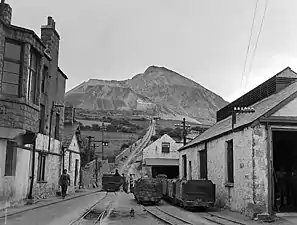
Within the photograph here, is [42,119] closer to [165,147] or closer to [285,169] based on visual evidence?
[285,169]

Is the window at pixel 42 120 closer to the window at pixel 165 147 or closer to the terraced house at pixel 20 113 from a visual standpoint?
the terraced house at pixel 20 113

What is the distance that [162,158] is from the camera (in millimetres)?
62938

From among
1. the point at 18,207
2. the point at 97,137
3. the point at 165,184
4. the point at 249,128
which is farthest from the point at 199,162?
the point at 97,137

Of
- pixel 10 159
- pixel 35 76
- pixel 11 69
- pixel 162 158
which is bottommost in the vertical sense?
pixel 10 159

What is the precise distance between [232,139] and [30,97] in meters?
10.00

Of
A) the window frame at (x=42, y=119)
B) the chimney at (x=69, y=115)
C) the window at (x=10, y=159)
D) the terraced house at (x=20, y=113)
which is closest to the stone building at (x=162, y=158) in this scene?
the chimney at (x=69, y=115)

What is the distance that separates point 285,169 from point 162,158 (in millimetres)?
41186

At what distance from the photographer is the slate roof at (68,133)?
34.1 meters

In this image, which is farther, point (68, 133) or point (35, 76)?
point (68, 133)

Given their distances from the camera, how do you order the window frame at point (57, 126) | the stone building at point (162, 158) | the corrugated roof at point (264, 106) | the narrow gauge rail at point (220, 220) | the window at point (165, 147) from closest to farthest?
the narrow gauge rail at point (220, 220) → the corrugated roof at point (264, 106) → the window frame at point (57, 126) → the stone building at point (162, 158) → the window at point (165, 147)

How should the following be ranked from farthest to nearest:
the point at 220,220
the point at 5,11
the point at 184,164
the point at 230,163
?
the point at 184,164
the point at 230,163
the point at 5,11
the point at 220,220

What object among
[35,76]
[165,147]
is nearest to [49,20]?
→ [35,76]

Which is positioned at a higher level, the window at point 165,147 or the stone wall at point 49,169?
the window at point 165,147

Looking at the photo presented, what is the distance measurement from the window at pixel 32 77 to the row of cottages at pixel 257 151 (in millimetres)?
9820
